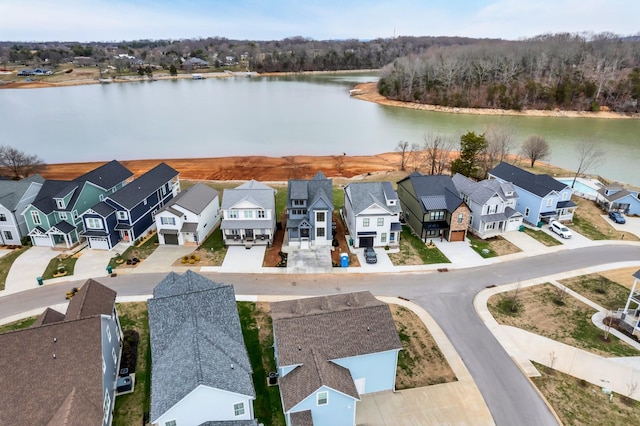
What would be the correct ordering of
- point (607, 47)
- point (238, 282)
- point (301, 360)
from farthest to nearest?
point (607, 47) < point (238, 282) < point (301, 360)

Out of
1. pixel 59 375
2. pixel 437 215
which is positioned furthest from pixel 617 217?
pixel 59 375

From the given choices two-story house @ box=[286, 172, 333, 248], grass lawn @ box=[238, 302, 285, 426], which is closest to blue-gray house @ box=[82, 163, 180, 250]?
two-story house @ box=[286, 172, 333, 248]

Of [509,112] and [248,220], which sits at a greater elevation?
[509,112]

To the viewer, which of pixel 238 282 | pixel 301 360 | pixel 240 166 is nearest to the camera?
pixel 301 360

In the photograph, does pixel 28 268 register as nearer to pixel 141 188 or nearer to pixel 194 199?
pixel 141 188

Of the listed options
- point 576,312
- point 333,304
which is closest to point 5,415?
point 333,304

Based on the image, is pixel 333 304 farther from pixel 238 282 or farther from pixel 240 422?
pixel 238 282

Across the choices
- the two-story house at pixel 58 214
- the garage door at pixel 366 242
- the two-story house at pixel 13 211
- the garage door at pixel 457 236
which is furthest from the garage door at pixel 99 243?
the garage door at pixel 457 236
